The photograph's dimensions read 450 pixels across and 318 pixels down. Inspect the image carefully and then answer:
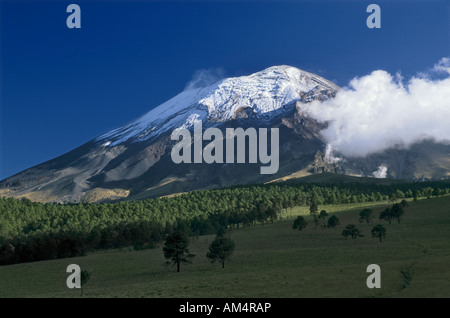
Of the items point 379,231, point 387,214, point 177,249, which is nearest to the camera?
point 177,249

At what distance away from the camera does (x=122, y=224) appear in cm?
15138

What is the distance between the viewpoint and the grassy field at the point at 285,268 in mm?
46719

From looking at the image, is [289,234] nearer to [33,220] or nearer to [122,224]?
[122,224]

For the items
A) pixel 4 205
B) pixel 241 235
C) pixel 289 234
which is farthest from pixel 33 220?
pixel 289 234

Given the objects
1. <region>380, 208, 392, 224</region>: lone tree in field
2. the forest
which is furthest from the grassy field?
the forest

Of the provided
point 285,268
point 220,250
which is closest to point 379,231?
point 220,250

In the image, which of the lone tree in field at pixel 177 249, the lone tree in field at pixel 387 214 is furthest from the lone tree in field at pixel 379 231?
the lone tree in field at pixel 177 249


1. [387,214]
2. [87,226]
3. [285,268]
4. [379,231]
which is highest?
[387,214]

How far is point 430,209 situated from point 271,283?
405 feet

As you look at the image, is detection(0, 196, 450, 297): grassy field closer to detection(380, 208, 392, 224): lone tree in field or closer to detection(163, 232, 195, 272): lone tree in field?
detection(163, 232, 195, 272): lone tree in field

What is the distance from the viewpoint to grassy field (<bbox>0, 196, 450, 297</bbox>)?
46719 mm

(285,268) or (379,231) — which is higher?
(379,231)

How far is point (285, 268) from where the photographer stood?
69.9 meters

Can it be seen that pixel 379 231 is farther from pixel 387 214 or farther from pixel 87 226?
pixel 87 226
